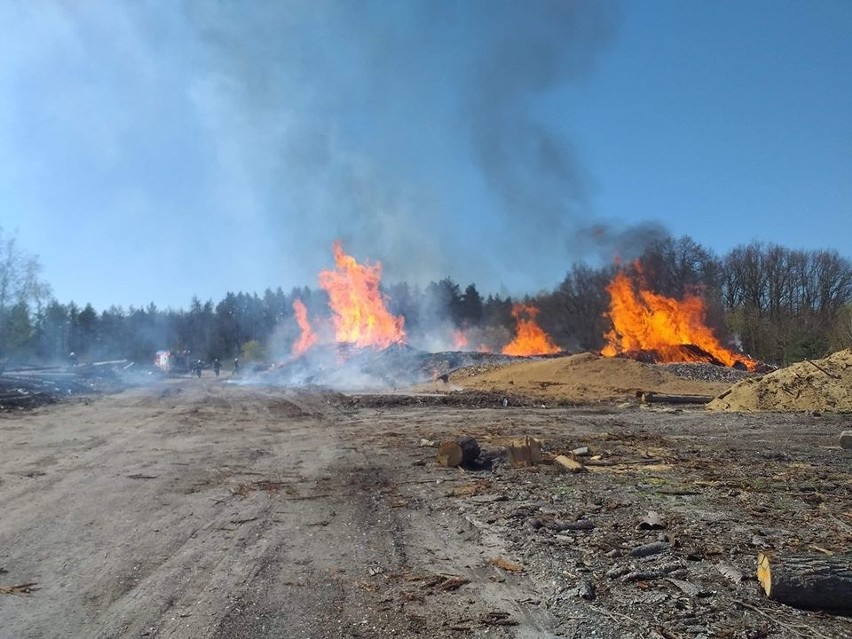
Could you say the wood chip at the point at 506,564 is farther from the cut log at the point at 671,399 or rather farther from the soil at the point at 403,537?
the cut log at the point at 671,399

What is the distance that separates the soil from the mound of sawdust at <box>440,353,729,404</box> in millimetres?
16062

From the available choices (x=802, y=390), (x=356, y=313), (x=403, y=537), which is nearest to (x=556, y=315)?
(x=356, y=313)

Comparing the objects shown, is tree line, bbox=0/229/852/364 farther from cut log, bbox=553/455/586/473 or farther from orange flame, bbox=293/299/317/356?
cut log, bbox=553/455/586/473

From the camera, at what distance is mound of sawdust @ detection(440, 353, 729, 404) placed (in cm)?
2895

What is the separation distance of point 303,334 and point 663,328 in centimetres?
3130

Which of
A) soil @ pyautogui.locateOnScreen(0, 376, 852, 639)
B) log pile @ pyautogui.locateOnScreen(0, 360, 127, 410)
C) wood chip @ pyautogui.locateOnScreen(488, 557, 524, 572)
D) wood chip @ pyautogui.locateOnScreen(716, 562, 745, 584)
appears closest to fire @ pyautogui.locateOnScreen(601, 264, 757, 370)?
soil @ pyautogui.locateOnScreen(0, 376, 852, 639)

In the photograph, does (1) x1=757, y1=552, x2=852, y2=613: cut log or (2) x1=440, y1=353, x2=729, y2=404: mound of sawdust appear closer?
(1) x1=757, y1=552, x2=852, y2=613: cut log

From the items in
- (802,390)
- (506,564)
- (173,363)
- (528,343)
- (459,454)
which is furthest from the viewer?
(528,343)

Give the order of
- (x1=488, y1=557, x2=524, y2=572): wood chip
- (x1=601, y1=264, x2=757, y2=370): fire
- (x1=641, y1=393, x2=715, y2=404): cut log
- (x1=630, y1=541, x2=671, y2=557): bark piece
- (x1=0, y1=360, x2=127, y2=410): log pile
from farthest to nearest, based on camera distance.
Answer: (x1=601, y1=264, x2=757, y2=370): fire, (x1=641, y1=393, x2=715, y2=404): cut log, (x1=0, y1=360, x2=127, y2=410): log pile, (x1=630, y1=541, x2=671, y2=557): bark piece, (x1=488, y1=557, x2=524, y2=572): wood chip

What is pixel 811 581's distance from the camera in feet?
14.0

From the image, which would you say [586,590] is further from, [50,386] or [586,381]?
[50,386]

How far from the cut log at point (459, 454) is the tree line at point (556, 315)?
3275 cm

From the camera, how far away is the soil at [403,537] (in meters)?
4.31

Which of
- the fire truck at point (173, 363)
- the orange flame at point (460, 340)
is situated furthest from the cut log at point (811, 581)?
the orange flame at point (460, 340)
